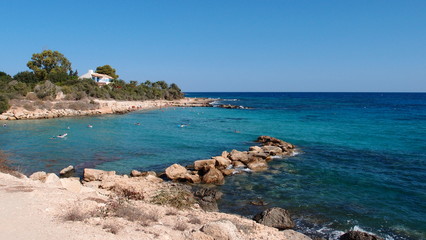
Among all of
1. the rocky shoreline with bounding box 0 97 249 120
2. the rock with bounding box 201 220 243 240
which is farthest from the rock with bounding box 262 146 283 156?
the rocky shoreline with bounding box 0 97 249 120

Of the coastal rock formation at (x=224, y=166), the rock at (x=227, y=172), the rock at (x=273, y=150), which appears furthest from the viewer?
the rock at (x=273, y=150)

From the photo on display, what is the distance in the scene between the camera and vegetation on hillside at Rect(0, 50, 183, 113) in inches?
1922

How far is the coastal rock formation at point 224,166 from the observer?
15.2 meters

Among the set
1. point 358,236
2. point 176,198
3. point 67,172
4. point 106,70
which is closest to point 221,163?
point 176,198

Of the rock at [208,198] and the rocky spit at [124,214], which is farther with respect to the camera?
the rock at [208,198]

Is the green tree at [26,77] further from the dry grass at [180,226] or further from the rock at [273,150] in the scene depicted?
the dry grass at [180,226]

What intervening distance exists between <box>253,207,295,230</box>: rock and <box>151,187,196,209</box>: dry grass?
2752 mm

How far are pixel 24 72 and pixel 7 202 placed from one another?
74.4 metres

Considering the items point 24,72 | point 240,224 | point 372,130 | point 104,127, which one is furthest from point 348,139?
point 24,72

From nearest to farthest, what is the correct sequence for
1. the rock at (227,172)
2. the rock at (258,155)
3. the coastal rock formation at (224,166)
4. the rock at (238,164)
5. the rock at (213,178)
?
the rock at (213,178)
the coastal rock formation at (224,166)
the rock at (227,172)
the rock at (238,164)
the rock at (258,155)

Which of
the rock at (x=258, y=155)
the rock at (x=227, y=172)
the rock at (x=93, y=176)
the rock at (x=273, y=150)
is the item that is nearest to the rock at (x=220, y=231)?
the rock at (x=93, y=176)

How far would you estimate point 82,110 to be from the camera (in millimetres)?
47625

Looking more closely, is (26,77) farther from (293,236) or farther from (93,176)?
(293,236)

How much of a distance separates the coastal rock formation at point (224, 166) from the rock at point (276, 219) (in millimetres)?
4847
